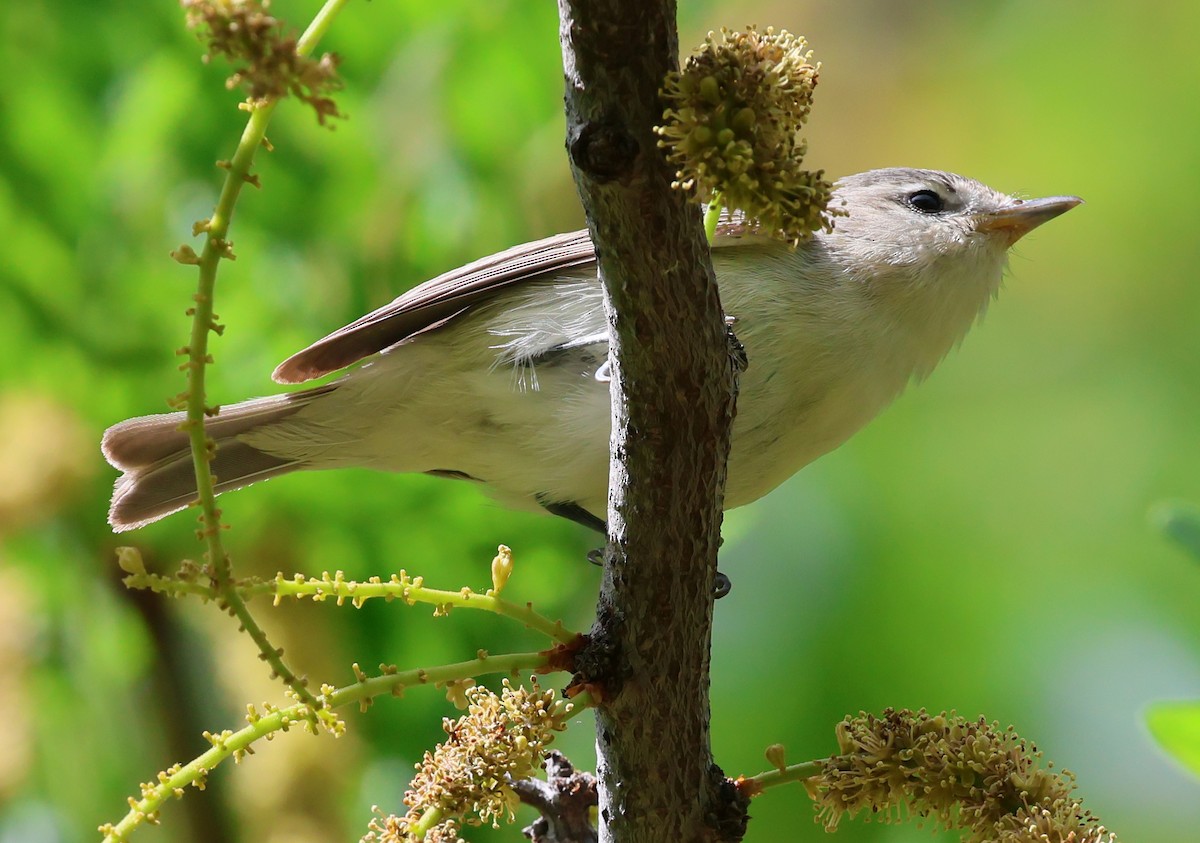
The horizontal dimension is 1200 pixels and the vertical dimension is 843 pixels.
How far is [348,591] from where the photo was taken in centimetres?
158

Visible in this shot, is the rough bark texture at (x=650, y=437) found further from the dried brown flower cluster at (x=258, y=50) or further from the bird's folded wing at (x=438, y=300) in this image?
the bird's folded wing at (x=438, y=300)

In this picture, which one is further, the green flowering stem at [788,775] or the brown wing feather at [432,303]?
the brown wing feather at [432,303]

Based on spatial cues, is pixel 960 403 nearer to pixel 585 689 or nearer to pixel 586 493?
pixel 586 493

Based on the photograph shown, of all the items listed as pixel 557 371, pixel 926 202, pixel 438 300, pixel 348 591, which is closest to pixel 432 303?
pixel 438 300

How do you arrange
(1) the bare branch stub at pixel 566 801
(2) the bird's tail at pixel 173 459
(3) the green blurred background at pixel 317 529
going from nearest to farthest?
(1) the bare branch stub at pixel 566 801
(2) the bird's tail at pixel 173 459
(3) the green blurred background at pixel 317 529

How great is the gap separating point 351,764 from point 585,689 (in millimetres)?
1669

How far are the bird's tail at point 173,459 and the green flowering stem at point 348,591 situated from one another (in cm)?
125

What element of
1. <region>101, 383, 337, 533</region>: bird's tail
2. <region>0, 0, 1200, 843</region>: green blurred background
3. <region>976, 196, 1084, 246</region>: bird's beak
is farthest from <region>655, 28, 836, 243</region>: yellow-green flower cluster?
→ <region>976, 196, 1084, 246</region>: bird's beak

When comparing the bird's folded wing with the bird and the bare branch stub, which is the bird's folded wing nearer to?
the bird

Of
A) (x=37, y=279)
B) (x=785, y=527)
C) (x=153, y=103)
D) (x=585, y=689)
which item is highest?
(x=153, y=103)

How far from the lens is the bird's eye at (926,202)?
3855mm

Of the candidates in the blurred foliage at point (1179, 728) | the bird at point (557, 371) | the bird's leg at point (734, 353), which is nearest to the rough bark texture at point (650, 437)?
the bird's leg at point (734, 353)

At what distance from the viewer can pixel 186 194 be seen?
357 centimetres

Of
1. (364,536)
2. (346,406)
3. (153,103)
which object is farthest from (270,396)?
(153,103)
